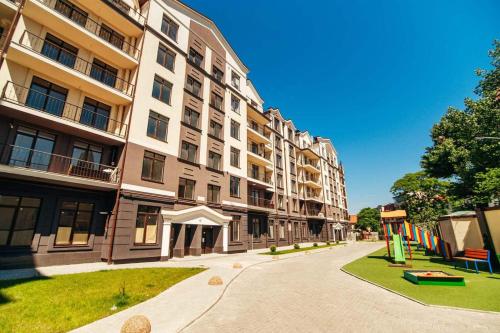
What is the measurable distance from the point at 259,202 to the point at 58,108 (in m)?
22.9

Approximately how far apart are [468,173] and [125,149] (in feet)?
110

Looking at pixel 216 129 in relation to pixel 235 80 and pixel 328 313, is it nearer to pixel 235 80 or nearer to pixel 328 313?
pixel 235 80

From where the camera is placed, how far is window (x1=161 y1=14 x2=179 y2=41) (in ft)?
70.5

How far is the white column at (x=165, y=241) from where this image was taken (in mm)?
17359

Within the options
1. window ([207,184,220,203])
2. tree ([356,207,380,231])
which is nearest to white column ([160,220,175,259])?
window ([207,184,220,203])

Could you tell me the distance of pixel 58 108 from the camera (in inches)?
594

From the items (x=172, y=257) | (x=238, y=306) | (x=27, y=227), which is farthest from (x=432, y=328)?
(x=27, y=227)

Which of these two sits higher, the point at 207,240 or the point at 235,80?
the point at 235,80

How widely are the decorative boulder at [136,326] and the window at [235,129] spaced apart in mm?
22791

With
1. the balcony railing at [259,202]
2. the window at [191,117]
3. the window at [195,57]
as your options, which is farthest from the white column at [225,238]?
the window at [195,57]

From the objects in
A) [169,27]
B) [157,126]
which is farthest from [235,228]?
[169,27]

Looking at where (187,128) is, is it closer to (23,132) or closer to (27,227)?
(23,132)

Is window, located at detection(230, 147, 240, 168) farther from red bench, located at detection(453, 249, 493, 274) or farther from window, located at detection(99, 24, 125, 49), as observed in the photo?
red bench, located at detection(453, 249, 493, 274)

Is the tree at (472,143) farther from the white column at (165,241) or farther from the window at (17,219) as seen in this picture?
the window at (17,219)
